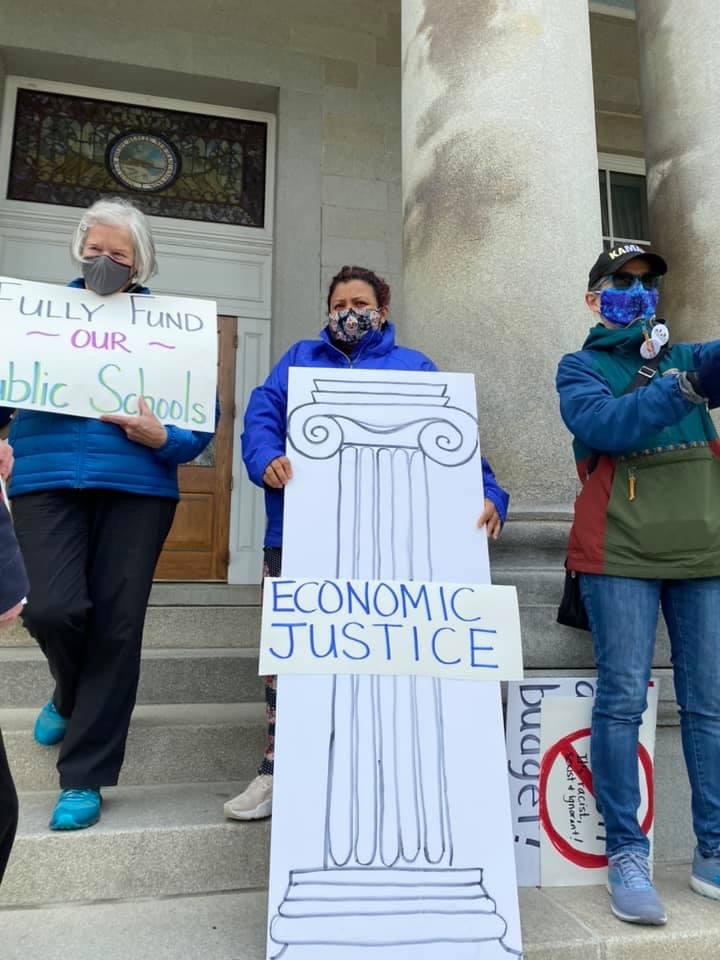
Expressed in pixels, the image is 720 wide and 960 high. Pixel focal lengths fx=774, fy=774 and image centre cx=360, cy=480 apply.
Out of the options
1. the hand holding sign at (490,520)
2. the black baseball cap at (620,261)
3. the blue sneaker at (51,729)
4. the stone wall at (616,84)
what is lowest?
the blue sneaker at (51,729)

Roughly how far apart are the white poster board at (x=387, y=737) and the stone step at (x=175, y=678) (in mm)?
1635

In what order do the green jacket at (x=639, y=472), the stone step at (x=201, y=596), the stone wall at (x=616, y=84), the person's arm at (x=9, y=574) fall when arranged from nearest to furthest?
the person's arm at (x=9, y=574), the green jacket at (x=639, y=472), the stone step at (x=201, y=596), the stone wall at (x=616, y=84)

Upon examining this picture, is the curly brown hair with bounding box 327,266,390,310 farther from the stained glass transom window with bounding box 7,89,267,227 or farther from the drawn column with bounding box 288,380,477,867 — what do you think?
the stained glass transom window with bounding box 7,89,267,227

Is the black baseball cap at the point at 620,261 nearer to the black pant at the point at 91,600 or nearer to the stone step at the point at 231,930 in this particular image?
the black pant at the point at 91,600

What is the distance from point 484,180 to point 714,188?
1.40 m

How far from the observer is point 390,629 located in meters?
2.13

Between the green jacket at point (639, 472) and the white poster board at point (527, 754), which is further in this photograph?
the white poster board at point (527, 754)

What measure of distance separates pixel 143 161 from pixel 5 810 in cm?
575

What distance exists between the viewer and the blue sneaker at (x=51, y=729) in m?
2.71

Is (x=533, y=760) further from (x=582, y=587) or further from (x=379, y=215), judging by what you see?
(x=379, y=215)

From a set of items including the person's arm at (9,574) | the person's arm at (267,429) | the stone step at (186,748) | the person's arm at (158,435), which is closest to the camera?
the person's arm at (9,574)

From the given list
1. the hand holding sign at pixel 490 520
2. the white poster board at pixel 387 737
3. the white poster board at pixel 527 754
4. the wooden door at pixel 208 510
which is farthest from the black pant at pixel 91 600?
the wooden door at pixel 208 510

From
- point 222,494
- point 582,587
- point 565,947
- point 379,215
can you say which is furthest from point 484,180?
point 222,494

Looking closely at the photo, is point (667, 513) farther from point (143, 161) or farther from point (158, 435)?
point (143, 161)
